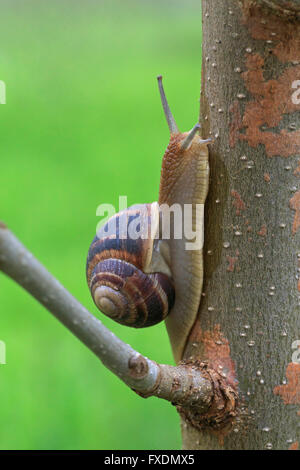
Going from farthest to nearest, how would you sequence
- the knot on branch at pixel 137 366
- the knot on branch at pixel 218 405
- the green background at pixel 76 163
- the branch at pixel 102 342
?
the green background at pixel 76 163 < the knot on branch at pixel 218 405 < the knot on branch at pixel 137 366 < the branch at pixel 102 342

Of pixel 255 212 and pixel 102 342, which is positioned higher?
pixel 255 212

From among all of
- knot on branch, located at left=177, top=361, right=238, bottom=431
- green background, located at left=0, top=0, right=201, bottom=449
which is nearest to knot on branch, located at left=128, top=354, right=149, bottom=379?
knot on branch, located at left=177, top=361, right=238, bottom=431

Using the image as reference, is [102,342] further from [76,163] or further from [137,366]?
[76,163]

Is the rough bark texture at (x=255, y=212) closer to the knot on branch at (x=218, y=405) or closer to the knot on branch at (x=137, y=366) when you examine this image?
the knot on branch at (x=218, y=405)

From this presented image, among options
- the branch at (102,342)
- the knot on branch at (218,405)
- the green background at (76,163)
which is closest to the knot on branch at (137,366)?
the branch at (102,342)

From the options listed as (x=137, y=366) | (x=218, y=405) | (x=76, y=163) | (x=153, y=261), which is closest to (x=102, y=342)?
(x=137, y=366)

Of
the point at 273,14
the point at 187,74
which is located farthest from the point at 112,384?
the point at 187,74
